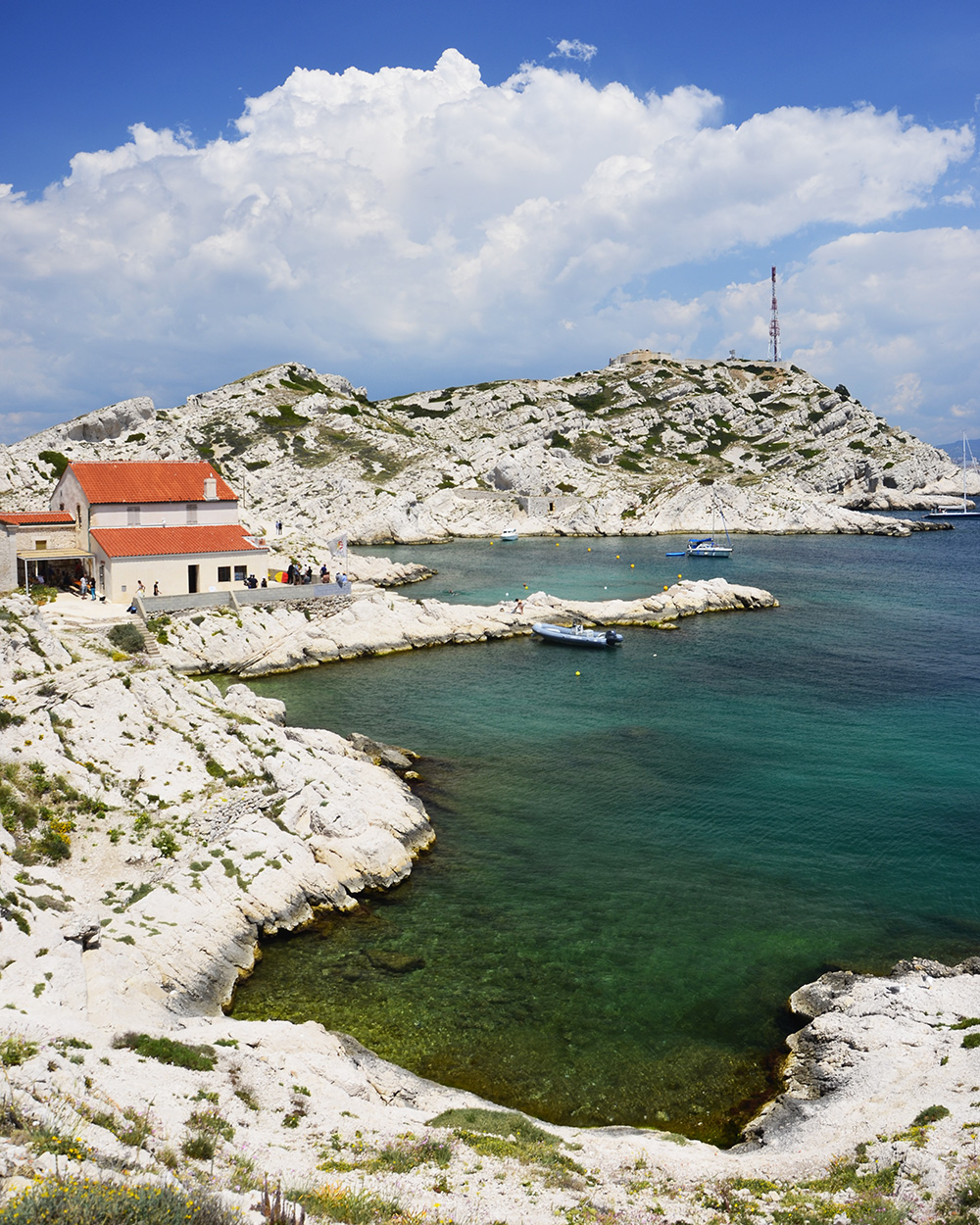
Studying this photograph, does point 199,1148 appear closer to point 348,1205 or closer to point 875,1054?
point 348,1205

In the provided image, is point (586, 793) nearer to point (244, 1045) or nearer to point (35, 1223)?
point (244, 1045)

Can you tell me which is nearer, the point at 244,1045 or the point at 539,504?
the point at 244,1045

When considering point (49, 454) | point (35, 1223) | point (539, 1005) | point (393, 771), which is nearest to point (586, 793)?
point (393, 771)

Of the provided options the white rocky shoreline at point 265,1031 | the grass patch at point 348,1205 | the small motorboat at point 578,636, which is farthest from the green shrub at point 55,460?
the grass patch at point 348,1205

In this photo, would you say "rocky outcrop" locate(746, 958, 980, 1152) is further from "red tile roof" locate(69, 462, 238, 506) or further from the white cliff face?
"red tile roof" locate(69, 462, 238, 506)

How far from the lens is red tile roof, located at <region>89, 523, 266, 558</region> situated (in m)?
51.4

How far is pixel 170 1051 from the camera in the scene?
1339 cm

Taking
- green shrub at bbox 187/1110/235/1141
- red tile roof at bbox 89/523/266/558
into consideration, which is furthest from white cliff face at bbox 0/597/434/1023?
red tile roof at bbox 89/523/266/558

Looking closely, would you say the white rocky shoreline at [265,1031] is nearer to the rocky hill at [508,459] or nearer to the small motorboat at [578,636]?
the small motorboat at [578,636]

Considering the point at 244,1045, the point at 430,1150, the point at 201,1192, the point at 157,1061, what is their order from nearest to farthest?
the point at 201,1192 → the point at 430,1150 → the point at 157,1061 → the point at 244,1045

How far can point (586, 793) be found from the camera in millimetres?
31281

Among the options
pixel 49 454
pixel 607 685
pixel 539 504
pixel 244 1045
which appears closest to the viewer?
pixel 244 1045

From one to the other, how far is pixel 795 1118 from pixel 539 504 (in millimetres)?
131581

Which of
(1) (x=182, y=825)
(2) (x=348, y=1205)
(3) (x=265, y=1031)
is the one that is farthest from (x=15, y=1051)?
(1) (x=182, y=825)
